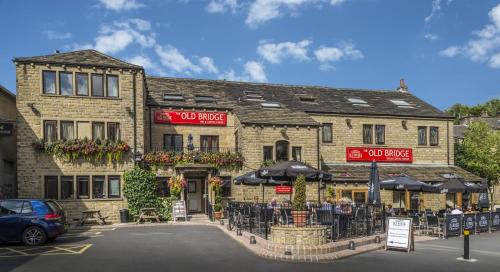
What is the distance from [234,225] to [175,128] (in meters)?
9.39

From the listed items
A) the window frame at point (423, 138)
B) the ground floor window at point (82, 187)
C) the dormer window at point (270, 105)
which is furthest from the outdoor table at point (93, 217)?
the window frame at point (423, 138)

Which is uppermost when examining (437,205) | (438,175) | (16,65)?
(16,65)

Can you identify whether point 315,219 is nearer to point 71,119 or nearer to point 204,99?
point 71,119

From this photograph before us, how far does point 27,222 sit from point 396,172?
22.2 m

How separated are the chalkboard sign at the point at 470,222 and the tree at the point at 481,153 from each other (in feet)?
64.2

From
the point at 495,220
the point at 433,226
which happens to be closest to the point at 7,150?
the point at 433,226

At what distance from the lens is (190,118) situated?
1082 inches

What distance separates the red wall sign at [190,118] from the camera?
2700 cm

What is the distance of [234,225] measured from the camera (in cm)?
1975

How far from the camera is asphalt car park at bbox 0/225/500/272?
11161 mm

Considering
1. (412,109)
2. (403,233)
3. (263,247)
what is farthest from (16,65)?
(412,109)

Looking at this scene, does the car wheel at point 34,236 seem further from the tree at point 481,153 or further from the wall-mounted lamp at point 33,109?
the tree at point 481,153

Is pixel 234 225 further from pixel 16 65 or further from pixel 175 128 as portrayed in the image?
pixel 16 65

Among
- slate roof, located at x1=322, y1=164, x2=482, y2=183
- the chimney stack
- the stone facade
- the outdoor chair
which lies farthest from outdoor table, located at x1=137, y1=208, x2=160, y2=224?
the chimney stack
